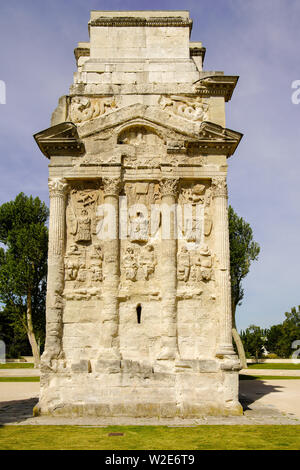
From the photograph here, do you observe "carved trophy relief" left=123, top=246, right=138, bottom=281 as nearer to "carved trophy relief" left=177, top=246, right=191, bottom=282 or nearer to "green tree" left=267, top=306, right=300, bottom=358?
"carved trophy relief" left=177, top=246, right=191, bottom=282

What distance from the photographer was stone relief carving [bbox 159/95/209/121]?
12.2m

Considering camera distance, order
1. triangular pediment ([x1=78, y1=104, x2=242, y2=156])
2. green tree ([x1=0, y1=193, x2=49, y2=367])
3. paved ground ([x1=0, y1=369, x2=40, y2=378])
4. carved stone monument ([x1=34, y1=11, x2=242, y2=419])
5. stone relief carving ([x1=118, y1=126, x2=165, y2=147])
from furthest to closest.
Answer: green tree ([x1=0, y1=193, x2=49, y2=367]) < paved ground ([x1=0, y1=369, x2=40, y2=378]) < stone relief carving ([x1=118, y1=126, x2=165, y2=147]) < triangular pediment ([x1=78, y1=104, x2=242, y2=156]) < carved stone monument ([x1=34, y1=11, x2=242, y2=419])

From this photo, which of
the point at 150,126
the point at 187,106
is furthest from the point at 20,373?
the point at 187,106

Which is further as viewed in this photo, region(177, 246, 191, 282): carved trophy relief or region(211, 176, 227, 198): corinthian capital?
region(211, 176, 227, 198): corinthian capital

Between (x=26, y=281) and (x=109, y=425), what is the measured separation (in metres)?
19.7

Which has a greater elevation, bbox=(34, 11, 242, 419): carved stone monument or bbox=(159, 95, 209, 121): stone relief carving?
bbox=(159, 95, 209, 121): stone relief carving

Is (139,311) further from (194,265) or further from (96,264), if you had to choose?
(194,265)

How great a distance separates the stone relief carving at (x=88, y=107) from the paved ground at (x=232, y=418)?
743 centimetres

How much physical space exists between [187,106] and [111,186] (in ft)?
10.0

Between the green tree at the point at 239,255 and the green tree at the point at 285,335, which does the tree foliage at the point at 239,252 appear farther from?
the green tree at the point at 285,335

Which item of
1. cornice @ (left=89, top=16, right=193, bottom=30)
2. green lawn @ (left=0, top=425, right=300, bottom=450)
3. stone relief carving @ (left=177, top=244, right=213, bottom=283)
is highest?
cornice @ (left=89, top=16, right=193, bottom=30)

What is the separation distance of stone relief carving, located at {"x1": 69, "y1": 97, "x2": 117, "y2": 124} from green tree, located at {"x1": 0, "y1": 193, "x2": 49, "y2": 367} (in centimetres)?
1705

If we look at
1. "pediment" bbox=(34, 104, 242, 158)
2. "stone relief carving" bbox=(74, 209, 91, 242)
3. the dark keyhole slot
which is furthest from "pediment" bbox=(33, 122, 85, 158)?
the dark keyhole slot
